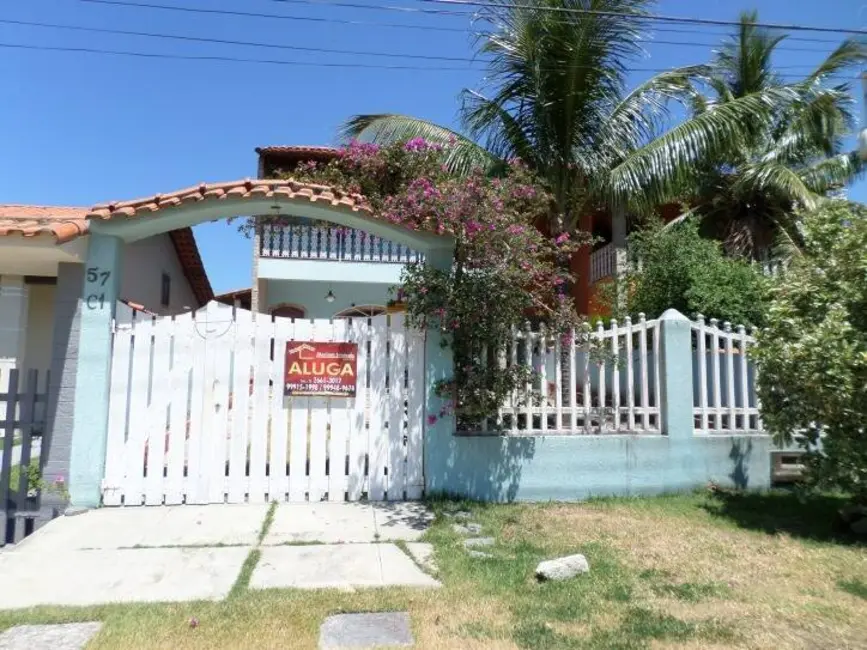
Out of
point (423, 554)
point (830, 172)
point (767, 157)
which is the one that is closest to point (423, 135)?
point (423, 554)

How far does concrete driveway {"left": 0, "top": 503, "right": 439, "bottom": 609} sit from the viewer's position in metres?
4.25

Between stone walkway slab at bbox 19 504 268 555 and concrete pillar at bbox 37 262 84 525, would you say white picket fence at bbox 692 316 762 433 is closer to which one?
stone walkway slab at bbox 19 504 268 555

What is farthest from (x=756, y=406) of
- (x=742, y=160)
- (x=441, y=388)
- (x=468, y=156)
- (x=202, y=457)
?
(x=742, y=160)

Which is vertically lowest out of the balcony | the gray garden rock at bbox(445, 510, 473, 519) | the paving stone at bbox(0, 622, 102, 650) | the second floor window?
the paving stone at bbox(0, 622, 102, 650)

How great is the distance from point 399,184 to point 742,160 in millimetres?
10108

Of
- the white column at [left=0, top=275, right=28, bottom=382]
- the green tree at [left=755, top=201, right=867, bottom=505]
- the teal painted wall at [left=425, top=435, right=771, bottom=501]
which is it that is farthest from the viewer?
the white column at [left=0, top=275, right=28, bottom=382]

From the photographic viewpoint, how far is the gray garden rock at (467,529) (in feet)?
18.1

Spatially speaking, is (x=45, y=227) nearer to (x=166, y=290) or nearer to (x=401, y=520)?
(x=401, y=520)

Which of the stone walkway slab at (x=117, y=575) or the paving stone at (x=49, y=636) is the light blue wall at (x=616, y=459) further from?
the paving stone at (x=49, y=636)

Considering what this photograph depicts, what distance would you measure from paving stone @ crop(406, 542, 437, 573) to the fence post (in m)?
3.31

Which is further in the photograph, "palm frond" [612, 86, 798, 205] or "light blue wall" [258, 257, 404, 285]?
"light blue wall" [258, 257, 404, 285]

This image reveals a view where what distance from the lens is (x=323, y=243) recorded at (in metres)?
14.8

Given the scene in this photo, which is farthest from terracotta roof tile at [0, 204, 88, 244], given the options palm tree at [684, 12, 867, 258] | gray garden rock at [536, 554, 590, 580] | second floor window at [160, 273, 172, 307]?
palm tree at [684, 12, 867, 258]

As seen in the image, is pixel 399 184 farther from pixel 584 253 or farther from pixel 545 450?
pixel 584 253
